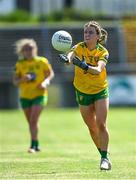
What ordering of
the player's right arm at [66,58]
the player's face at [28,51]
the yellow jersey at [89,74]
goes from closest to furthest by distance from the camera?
the player's right arm at [66,58] < the yellow jersey at [89,74] < the player's face at [28,51]

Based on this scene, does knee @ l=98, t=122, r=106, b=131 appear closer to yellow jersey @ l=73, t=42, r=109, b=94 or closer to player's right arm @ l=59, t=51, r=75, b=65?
yellow jersey @ l=73, t=42, r=109, b=94

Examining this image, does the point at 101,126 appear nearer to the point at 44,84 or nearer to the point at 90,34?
the point at 90,34

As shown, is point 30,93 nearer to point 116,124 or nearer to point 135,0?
point 116,124

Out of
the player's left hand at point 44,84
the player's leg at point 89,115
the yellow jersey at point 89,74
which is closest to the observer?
the yellow jersey at point 89,74

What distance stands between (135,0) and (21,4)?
7636 millimetres

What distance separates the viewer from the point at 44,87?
16797 millimetres

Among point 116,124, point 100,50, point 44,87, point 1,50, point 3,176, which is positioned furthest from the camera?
point 1,50

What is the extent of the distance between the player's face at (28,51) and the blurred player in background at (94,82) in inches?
162

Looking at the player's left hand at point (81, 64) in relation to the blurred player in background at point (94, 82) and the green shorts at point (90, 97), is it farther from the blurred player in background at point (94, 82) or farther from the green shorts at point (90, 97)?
the green shorts at point (90, 97)

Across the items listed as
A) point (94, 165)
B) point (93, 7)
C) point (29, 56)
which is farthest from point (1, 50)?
point (94, 165)

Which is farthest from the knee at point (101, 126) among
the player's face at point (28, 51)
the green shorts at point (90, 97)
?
the player's face at point (28, 51)

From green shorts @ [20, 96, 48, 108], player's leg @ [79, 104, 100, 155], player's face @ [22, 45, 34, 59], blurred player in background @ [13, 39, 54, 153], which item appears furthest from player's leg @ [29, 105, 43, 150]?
player's leg @ [79, 104, 100, 155]

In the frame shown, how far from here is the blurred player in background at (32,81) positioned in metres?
16.7

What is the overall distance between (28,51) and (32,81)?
67cm
